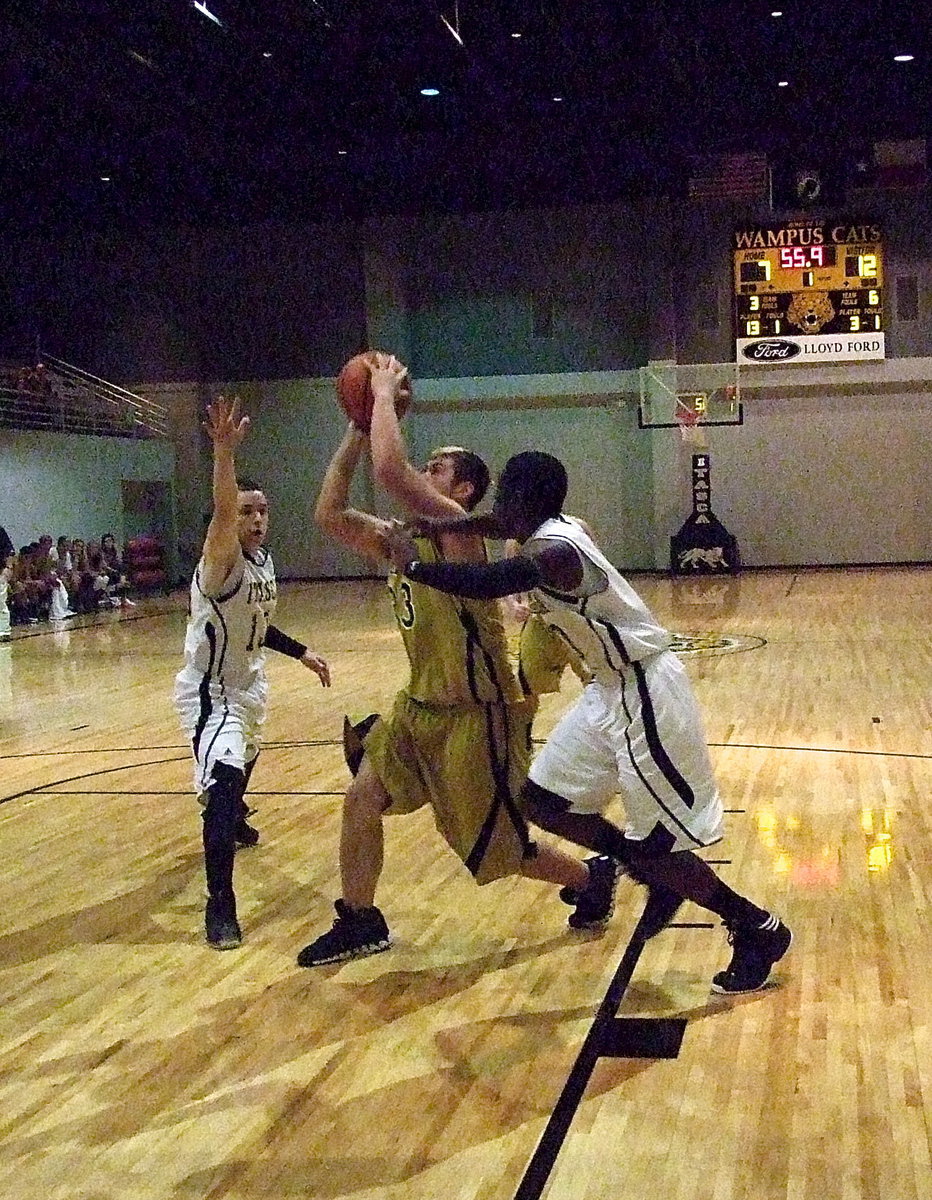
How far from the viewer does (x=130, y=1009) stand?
4219 millimetres

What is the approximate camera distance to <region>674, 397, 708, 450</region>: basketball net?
23.6 m

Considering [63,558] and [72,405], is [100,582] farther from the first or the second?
[72,405]

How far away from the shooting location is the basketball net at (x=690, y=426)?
23.6 metres

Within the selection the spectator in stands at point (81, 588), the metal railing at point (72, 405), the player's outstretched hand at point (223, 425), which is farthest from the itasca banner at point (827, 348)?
the player's outstretched hand at point (223, 425)

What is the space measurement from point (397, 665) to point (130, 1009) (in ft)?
28.6

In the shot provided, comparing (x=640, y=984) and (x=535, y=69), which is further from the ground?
(x=535, y=69)

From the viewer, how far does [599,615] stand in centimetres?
401

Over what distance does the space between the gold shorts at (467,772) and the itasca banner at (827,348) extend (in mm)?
21069

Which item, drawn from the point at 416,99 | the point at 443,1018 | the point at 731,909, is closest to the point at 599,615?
the point at 731,909

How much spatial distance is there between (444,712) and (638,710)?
25.8 inches

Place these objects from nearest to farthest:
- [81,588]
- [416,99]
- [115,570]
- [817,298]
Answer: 1. [416,99]
2. [81,588]
3. [115,570]
4. [817,298]

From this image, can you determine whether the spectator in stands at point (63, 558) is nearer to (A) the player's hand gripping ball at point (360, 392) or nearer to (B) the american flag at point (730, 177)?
(B) the american flag at point (730, 177)

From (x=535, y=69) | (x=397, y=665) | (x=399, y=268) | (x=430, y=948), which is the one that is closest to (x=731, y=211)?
(x=399, y=268)

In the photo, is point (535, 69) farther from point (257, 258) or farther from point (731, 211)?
point (257, 258)
